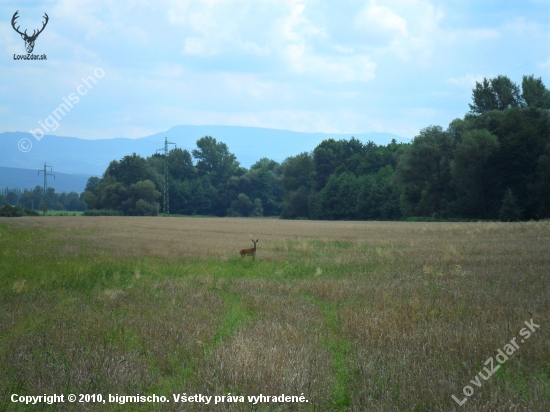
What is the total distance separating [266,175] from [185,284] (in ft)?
406

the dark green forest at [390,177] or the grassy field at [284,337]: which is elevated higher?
the dark green forest at [390,177]

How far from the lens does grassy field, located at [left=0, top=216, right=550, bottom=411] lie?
5809 mm

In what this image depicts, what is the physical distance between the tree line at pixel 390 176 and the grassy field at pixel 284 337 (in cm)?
5361

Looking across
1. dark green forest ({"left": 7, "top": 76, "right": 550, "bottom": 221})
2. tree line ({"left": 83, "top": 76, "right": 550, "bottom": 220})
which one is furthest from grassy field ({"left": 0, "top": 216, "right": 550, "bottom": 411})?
dark green forest ({"left": 7, "top": 76, "right": 550, "bottom": 221})

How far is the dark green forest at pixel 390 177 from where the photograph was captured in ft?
212

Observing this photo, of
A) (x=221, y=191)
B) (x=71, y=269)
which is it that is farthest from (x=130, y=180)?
(x=71, y=269)

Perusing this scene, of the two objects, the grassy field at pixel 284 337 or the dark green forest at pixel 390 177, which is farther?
the dark green forest at pixel 390 177

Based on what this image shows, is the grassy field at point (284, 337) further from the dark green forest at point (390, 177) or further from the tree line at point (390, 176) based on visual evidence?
the dark green forest at point (390, 177)

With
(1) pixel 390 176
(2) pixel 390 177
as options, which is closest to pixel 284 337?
(2) pixel 390 177

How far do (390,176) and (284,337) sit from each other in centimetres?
9207

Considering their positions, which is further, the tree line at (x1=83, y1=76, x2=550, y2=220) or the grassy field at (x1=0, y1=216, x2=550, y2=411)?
the tree line at (x1=83, y1=76, x2=550, y2=220)

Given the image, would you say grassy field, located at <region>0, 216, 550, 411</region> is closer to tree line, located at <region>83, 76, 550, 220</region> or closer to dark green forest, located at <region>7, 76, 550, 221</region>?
tree line, located at <region>83, 76, 550, 220</region>

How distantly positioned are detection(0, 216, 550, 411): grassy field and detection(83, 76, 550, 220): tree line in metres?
53.6

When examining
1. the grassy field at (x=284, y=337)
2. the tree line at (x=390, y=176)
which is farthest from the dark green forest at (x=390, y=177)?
the grassy field at (x=284, y=337)
